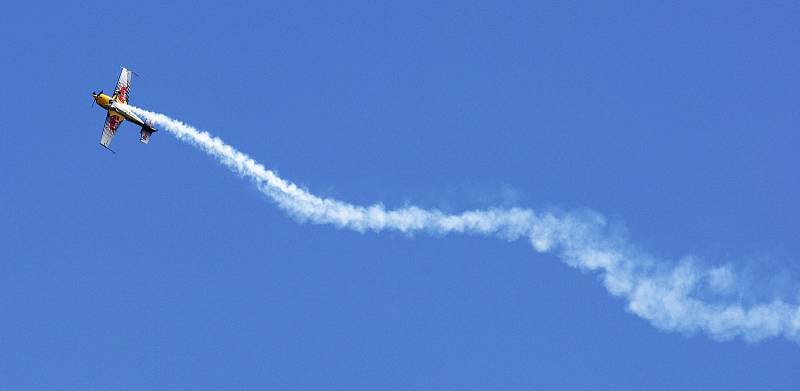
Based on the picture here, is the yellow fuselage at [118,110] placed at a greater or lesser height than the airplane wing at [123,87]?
lesser

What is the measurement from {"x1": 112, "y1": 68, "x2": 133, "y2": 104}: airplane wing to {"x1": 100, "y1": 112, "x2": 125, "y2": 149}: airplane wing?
1.46 m

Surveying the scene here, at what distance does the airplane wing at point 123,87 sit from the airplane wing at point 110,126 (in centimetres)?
146

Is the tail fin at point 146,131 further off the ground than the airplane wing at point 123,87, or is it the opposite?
the airplane wing at point 123,87

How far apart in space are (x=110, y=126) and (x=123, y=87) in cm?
376

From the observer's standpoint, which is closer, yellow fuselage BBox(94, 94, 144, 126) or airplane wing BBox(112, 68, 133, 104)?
yellow fuselage BBox(94, 94, 144, 126)

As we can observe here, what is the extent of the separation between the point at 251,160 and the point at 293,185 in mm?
4009

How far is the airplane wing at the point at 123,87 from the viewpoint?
223 feet

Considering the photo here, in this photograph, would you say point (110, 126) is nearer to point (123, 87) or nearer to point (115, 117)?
point (115, 117)

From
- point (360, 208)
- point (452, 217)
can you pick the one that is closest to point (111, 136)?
point (360, 208)

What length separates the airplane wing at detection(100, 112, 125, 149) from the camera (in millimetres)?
67062

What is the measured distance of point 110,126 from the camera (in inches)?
2650

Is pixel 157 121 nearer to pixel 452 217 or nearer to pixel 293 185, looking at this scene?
pixel 293 185

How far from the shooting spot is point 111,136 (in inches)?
2648

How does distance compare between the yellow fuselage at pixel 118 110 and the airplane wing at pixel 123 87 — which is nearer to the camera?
the yellow fuselage at pixel 118 110
